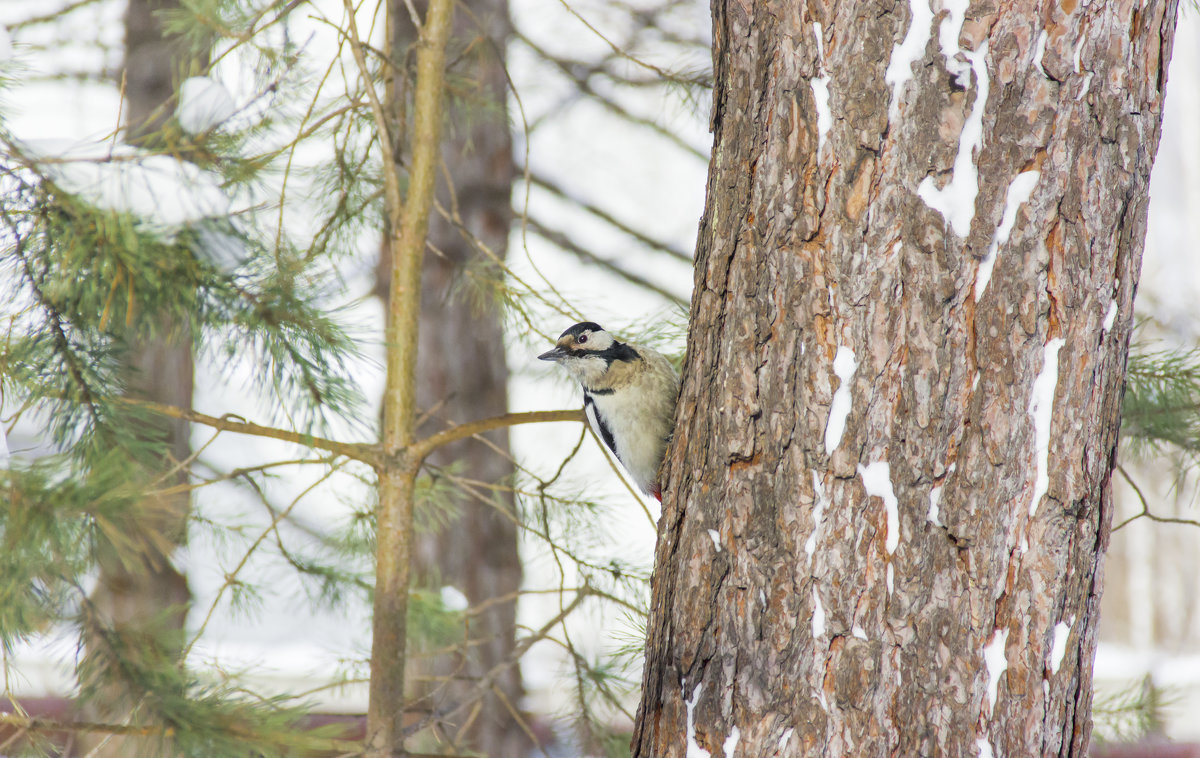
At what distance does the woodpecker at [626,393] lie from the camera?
211 centimetres

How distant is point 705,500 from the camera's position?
1464mm

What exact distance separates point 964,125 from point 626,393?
1029mm

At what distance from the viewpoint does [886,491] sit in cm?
130

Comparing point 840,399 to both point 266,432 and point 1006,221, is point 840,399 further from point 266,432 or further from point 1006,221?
point 266,432

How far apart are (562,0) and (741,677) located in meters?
1.50

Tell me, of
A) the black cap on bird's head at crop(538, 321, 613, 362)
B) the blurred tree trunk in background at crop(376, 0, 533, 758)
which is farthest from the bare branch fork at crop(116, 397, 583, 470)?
the blurred tree trunk in background at crop(376, 0, 533, 758)

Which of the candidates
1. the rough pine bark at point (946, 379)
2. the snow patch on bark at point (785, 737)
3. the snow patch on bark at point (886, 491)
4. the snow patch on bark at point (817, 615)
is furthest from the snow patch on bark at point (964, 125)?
the snow patch on bark at point (785, 737)

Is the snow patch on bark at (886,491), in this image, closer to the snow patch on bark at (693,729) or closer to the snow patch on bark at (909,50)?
the snow patch on bark at (693,729)

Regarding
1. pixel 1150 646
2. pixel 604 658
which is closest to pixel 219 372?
pixel 604 658

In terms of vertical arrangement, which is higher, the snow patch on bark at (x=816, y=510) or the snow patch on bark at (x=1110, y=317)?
the snow patch on bark at (x=1110, y=317)

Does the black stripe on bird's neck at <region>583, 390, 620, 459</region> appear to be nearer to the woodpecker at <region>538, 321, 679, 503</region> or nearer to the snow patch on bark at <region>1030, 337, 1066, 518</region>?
the woodpecker at <region>538, 321, 679, 503</region>

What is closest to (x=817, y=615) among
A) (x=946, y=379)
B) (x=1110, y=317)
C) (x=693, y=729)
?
(x=693, y=729)

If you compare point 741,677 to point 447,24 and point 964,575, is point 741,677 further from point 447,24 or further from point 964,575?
point 447,24

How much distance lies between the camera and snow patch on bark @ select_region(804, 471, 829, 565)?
1335 mm
